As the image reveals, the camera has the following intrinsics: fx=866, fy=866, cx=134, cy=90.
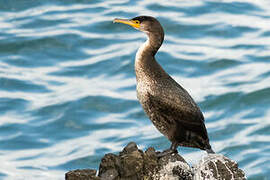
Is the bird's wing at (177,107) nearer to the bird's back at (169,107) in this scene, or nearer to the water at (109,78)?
the bird's back at (169,107)

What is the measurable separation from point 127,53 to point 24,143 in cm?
507

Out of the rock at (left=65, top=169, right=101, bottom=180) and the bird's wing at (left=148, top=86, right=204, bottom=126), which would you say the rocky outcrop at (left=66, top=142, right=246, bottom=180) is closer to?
the rock at (left=65, top=169, right=101, bottom=180)

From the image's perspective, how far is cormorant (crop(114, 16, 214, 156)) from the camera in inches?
420

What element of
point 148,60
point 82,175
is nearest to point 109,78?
point 148,60

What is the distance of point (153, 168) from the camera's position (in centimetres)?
1001

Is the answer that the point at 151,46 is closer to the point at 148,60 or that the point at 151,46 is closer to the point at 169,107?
the point at 148,60

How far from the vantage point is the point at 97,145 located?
2175cm

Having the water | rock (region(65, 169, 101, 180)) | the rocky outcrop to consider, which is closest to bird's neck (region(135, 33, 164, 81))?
the rocky outcrop

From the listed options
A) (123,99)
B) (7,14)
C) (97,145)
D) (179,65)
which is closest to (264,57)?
(179,65)

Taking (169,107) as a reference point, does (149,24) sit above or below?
above

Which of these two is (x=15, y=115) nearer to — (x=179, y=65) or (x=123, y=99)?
(x=123, y=99)

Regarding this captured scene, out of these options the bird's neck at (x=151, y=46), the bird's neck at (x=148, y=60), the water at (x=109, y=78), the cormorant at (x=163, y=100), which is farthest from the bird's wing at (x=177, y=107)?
the water at (x=109, y=78)

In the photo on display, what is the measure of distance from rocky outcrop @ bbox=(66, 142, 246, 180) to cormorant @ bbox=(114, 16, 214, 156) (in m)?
0.48

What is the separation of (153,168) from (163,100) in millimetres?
1032
